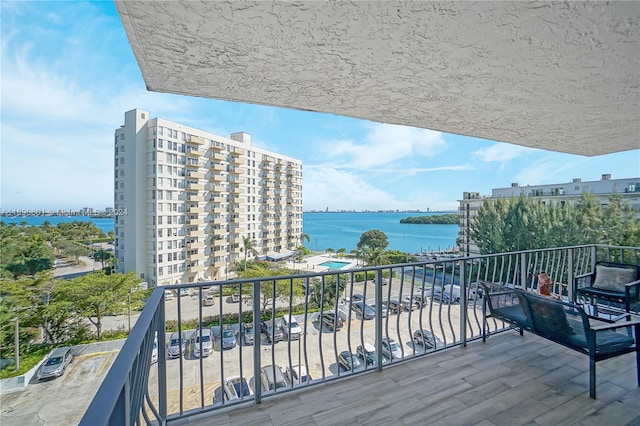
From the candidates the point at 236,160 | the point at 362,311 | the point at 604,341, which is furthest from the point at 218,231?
the point at 604,341

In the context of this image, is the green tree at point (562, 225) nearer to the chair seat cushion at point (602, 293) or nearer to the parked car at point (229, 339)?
the chair seat cushion at point (602, 293)

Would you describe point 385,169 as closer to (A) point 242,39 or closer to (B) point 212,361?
(B) point 212,361

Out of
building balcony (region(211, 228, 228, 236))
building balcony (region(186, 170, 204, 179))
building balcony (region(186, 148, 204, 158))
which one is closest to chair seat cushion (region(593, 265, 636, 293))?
building balcony (region(186, 170, 204, 179))

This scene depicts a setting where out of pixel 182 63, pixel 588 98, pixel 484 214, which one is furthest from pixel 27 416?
pixel 484 214

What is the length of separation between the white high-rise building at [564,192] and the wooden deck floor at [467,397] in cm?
1507

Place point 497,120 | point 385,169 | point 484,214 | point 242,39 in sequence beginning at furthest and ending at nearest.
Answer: point 385,169 → point 484,214 → point 497,120 → point 242,39

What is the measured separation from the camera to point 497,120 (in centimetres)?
284

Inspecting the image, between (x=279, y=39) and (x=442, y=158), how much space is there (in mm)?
45817

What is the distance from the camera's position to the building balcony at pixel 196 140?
26.7 metres

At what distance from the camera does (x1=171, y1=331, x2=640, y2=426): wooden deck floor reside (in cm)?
179

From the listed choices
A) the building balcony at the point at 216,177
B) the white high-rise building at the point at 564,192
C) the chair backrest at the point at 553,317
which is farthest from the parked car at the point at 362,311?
the building balcony at the point at 216,177

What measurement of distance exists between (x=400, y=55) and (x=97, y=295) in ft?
68.1

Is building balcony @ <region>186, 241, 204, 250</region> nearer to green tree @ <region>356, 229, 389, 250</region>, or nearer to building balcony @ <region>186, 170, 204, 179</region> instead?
building balcony @ <region>186, 170, 204, 179</region>

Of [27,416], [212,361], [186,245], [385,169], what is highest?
[385,169]
